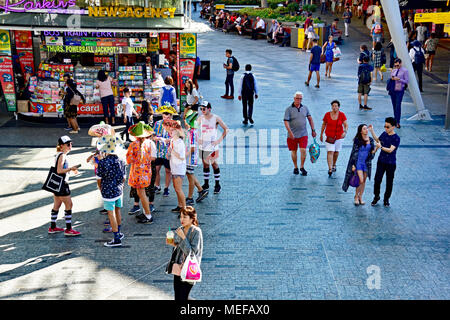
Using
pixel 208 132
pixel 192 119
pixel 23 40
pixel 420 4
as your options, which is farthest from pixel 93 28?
pixel 420 4

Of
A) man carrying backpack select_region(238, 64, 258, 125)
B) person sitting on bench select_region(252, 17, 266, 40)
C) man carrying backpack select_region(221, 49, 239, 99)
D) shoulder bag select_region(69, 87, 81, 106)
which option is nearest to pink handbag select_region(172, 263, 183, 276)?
shoulder bag select_region(69, 87, 81, 106)

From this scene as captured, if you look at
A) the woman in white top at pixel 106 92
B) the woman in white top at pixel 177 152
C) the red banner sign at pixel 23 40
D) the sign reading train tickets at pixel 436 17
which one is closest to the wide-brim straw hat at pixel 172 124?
the woman in white top at pixel 177 152

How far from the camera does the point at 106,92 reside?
16.5m

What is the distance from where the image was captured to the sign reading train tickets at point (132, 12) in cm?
1656

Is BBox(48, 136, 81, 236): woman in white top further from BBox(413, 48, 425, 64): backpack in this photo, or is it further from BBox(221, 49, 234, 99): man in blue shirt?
BBox(413, 48, 425, 64): backpack

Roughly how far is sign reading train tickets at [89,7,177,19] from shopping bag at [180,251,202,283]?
11.4 metres

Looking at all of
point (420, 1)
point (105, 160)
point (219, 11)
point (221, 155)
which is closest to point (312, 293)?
point (105, 160)

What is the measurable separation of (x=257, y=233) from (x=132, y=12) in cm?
921

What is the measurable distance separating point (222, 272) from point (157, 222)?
88.2 inches

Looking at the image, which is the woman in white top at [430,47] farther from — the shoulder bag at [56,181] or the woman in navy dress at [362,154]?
the shoulder bag at [56,181]

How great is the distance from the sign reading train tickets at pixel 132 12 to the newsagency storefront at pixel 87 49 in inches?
1.1

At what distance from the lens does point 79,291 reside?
786 centimetres

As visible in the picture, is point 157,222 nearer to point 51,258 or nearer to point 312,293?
point 51,258

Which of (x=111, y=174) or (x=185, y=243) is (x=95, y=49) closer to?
(x=111, y=174)
